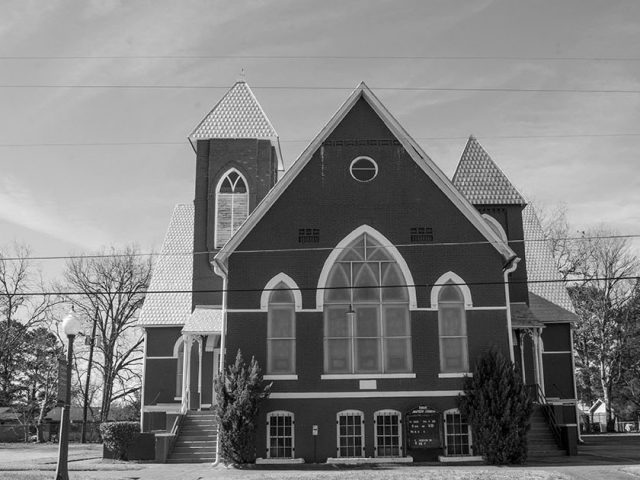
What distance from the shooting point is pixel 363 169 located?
Result: 26281mm

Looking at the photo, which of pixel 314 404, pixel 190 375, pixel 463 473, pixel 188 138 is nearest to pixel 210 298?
pixel 190 375

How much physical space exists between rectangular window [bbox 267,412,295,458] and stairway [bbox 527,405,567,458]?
7680 mm

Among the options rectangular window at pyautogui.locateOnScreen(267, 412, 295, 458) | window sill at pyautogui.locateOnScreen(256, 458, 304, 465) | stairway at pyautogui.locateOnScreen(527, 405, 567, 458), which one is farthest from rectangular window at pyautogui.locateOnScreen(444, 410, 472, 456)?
rectangular window at pyautogui.locateOnScreen(267, 412, 295, 458)

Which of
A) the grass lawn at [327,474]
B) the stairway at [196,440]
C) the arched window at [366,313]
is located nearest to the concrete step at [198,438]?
the stairway at [196,440]

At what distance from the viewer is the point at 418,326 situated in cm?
2491

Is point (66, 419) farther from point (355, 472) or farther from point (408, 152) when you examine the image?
point (408, 152)

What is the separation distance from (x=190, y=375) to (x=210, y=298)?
3.26 metres

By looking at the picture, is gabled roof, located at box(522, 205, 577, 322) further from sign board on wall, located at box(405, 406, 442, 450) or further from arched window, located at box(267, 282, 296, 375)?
arched window, located at box(267, 282, 296, 375)

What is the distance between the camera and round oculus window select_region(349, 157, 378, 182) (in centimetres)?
2620

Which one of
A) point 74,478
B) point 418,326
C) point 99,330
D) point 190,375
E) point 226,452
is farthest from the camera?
point 99,330

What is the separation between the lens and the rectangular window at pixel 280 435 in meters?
24.0

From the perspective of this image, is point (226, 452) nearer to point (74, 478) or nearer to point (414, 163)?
point (74, 478)

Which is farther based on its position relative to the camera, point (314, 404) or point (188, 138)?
point (188, 138)

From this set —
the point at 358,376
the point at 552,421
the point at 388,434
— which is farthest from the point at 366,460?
the point at 552,421
